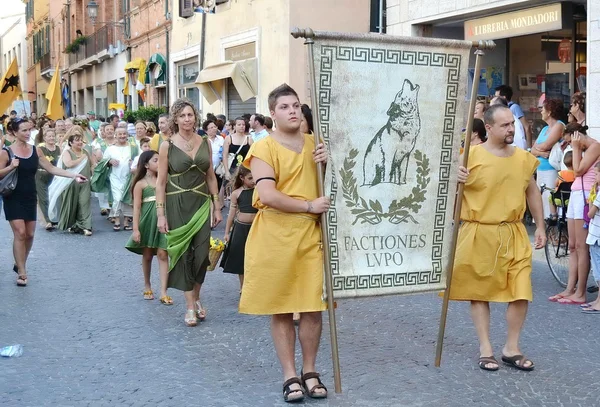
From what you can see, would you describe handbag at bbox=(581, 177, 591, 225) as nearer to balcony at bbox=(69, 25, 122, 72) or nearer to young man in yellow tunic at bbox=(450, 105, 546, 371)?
young man in yellow tunic at bbox=(450, 105, 546, 371)

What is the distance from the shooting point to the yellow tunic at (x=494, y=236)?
6.76m

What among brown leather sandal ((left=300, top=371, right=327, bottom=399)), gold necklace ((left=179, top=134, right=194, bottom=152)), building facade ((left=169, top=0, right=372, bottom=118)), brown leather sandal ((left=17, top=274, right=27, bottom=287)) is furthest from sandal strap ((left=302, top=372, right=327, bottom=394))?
building facade ((left=169, top=0, right=372, bottom=118))

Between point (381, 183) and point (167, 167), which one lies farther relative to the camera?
point (167, 167)

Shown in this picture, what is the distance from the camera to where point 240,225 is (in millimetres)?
8812

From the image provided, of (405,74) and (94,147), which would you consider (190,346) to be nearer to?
(405,74)

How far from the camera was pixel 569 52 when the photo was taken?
15.1m

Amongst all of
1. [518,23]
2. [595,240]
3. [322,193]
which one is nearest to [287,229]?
[322,193]

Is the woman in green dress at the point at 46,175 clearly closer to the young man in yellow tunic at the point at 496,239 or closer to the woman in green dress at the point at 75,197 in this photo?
the woman in green dress at the point at 75,197

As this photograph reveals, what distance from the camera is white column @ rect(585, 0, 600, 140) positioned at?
43.1ft

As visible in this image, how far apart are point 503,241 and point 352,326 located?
1887 mm

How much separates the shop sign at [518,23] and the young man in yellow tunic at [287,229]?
9.09 meters

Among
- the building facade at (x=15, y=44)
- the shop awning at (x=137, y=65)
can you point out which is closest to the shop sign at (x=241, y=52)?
the shop awning at (x=137, y=65)

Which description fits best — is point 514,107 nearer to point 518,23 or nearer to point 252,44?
point 518,23

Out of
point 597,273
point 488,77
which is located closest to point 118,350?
point 597,273
